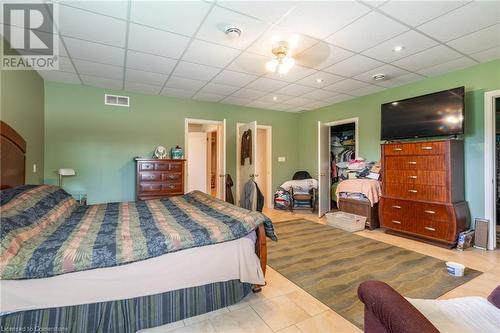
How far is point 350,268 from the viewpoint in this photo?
267cm

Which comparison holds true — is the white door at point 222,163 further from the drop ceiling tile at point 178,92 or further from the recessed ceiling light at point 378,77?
the recessed ceiling light at point 378,77

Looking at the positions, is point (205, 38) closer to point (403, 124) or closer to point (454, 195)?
point (403, 124)

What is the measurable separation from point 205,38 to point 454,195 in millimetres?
3828

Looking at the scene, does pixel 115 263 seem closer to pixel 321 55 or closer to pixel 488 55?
pixel 321 55

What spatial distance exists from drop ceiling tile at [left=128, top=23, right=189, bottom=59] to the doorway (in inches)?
130

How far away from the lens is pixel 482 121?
3.29 meters

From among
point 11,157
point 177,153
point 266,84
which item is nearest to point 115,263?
point 11,157

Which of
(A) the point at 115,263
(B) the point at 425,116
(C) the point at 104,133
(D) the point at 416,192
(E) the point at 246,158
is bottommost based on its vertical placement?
(A) the point at 115,263

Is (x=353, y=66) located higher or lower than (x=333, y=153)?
higher

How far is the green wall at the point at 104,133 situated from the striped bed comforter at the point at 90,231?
1705mm

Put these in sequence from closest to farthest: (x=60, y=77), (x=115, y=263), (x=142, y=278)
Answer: (x=115, y=263) → (x=142, y=278) → (x=60, y=77)

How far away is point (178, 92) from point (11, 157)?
2.69 m

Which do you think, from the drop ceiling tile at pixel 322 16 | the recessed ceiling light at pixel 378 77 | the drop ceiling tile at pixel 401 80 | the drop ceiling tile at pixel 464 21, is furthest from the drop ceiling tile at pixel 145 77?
the drop ceiling tile at pixel 401 80

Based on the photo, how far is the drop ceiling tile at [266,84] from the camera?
156 inches
